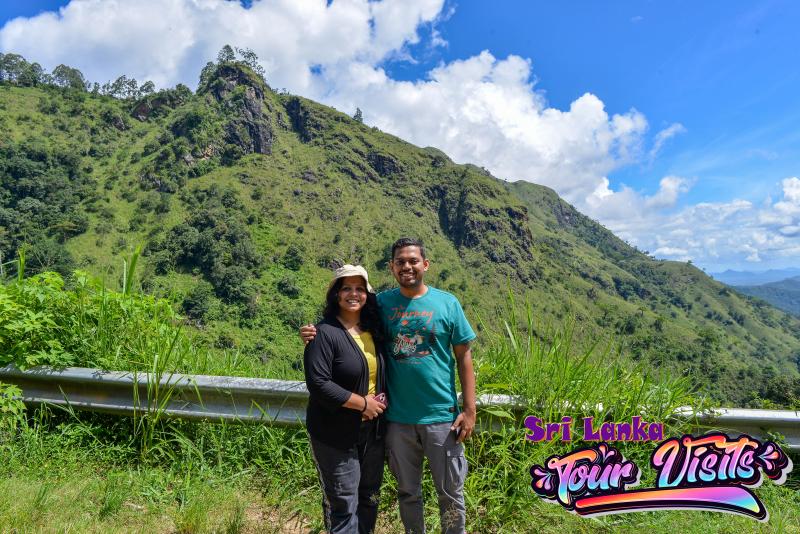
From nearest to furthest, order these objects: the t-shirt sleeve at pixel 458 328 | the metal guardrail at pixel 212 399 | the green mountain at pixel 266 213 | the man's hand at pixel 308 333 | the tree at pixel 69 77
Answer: the man's hand at pixel 308 333 < the t-shirt sleeve at pixel 458 328 < the metal guardrail at pixel 212 399 < the green mountain at pixel 266 213 < the tree at pixel 69 77

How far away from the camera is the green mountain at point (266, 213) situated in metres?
64.4

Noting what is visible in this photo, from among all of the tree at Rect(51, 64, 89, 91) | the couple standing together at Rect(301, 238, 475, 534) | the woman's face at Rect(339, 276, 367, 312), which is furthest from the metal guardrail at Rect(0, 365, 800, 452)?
the tree at Rect(51, 64, 89, 91)

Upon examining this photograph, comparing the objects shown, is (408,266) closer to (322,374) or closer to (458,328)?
(458,328)

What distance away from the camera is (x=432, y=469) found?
2.22 meters

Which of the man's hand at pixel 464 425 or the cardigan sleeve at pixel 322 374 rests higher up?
the cardigan sleeve at pixel 322 374

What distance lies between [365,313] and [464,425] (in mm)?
733

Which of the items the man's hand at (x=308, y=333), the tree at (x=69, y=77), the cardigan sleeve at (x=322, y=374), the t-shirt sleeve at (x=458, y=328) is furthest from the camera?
the tree at (x=69, y=77)

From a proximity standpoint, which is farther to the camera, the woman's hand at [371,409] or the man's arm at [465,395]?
the man's arm at [465,395]

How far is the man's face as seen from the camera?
2.25 meters

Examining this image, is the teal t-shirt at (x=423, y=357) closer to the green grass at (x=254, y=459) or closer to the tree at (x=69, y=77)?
the green grass at (x=254, y=459)

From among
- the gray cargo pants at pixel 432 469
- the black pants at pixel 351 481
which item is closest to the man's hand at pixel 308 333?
the black pants at pixel 351 481

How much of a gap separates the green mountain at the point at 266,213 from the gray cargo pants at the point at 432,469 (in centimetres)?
4255

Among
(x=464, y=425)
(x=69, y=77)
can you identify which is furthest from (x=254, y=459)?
(x=69, y=77)

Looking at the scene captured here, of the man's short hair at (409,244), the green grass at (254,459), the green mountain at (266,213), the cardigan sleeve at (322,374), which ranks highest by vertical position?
the green mountain at (266,213)
